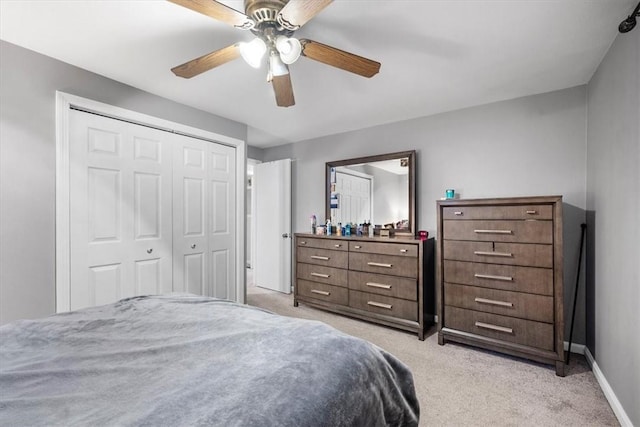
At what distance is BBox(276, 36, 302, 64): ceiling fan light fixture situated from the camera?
142 cm

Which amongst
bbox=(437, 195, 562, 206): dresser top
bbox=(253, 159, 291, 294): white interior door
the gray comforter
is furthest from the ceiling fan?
bbox=(253, 159, 291, 294): white interior door

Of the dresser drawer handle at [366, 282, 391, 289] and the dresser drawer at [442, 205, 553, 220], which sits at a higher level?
the dresser drawer at [442, 205, 553, 220]

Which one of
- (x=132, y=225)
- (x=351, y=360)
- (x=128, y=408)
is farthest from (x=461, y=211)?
(x=132, y=225)

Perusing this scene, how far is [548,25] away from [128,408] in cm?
267

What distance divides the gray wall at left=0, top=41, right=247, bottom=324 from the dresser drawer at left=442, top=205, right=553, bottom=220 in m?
3.21

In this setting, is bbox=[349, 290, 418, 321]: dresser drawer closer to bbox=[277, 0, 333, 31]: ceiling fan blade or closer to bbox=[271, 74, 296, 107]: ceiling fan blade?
bbox=[271, 74, 296, 107]: ceiling fan blade

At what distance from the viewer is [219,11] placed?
126 cm

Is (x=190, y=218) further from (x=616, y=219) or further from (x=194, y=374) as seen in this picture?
(x=616, y=219)

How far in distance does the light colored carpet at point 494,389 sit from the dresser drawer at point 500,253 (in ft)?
2.71

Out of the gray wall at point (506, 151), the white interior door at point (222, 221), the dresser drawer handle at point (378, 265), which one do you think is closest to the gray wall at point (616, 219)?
the gray wall at point (506, 151)

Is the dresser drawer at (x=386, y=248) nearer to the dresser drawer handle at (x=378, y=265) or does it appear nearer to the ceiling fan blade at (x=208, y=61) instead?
the dresser drawer handle at (x=378, y=265)

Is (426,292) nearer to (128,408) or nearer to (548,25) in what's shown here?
(548,25)

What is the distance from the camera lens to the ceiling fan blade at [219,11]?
1187 mm

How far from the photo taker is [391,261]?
2.95m
